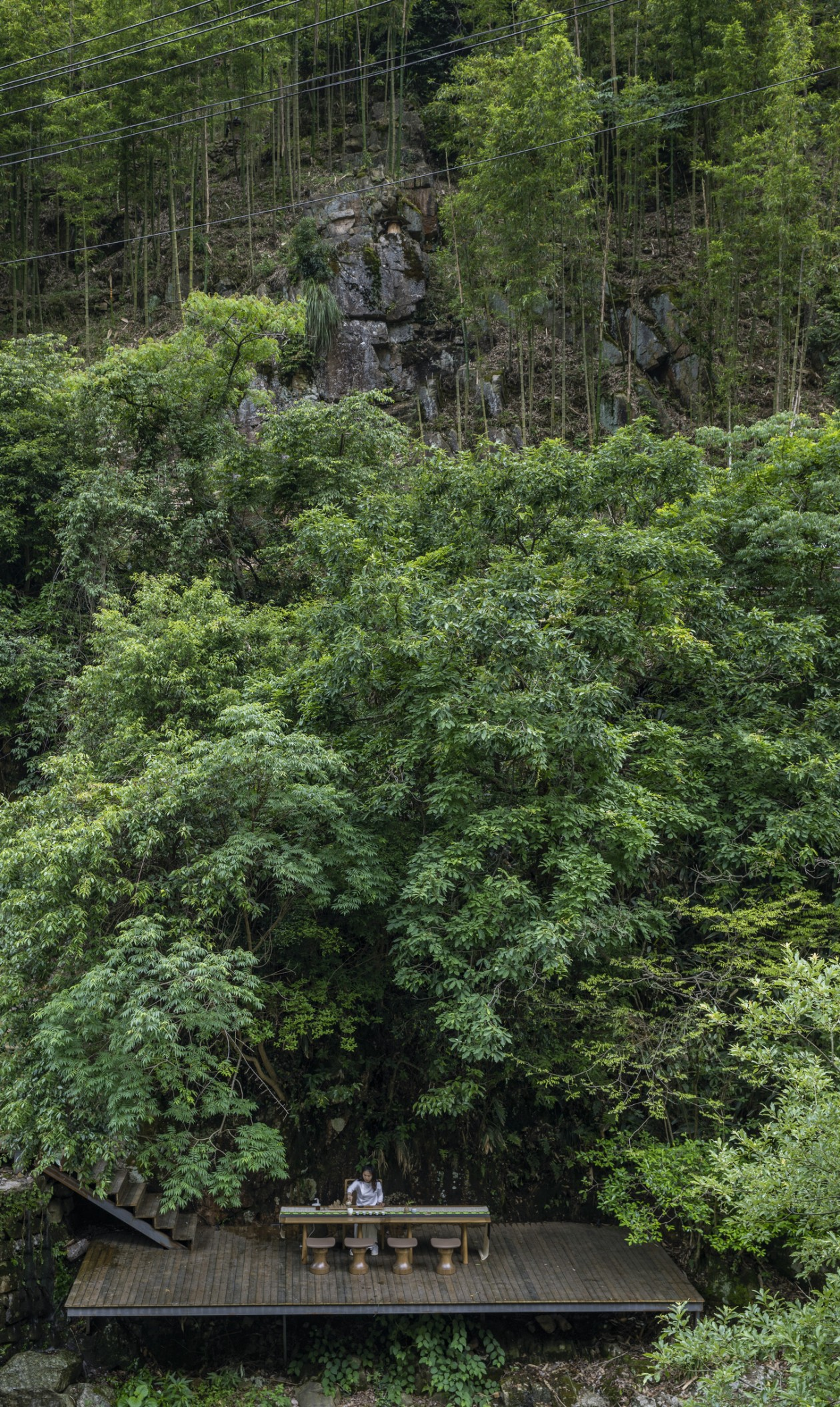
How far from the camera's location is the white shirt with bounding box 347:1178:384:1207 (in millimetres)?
9414

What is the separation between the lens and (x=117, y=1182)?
9.02m

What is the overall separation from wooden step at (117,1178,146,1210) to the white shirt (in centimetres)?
217

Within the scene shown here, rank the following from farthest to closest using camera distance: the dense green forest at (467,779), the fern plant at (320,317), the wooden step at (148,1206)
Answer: the fern plant at (320,317) → the wooden step at (148,1206) → the dense green forest at (467,779)

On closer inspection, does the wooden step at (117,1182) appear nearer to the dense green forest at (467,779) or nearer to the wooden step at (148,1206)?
the wooden step at (148,1206)

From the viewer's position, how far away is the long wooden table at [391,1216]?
8781 millimetres

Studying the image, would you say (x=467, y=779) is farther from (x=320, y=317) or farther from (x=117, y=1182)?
(x=320, y=317)

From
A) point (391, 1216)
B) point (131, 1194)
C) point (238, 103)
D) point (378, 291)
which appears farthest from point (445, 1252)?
point (238, 103)

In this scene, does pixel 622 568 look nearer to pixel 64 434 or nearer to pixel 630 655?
pixel 630 655

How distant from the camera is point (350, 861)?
29.9ft

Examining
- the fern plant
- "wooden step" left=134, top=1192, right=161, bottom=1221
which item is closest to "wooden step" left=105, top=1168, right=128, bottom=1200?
"wooden step" left=134, top=1192, right=161, bottom=1221

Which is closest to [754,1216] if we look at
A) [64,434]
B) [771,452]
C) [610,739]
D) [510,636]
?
[610,739]

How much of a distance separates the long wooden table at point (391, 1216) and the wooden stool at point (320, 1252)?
0.12 m

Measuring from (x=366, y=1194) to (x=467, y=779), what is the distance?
4708 mm

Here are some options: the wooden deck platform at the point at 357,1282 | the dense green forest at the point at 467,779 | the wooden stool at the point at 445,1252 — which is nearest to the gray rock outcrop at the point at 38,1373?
the wooden deck platform at the point at 357,1282
